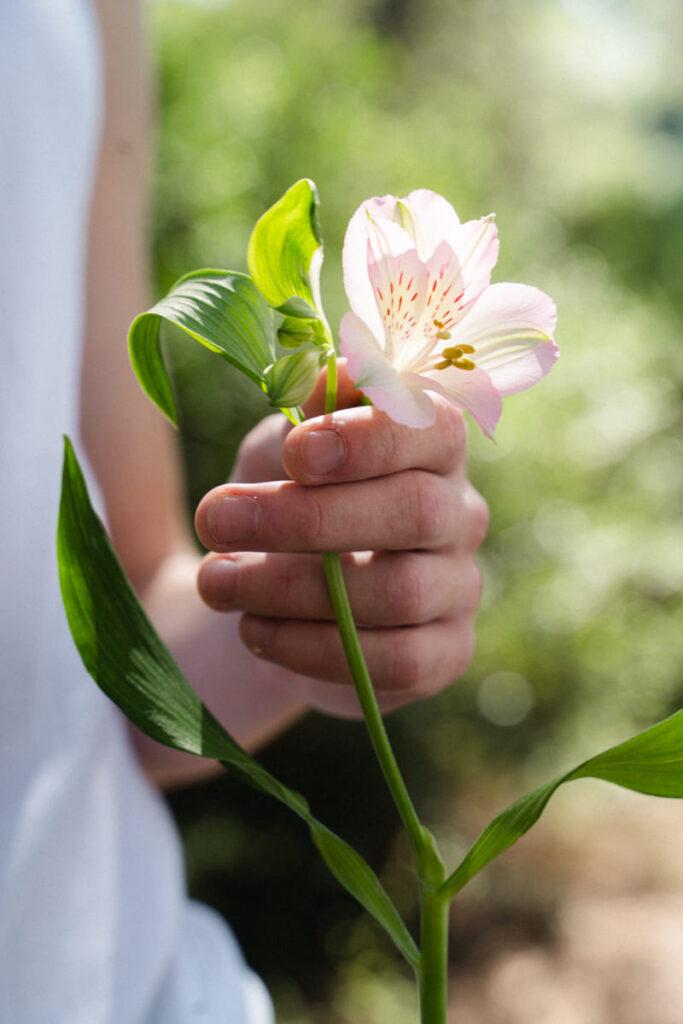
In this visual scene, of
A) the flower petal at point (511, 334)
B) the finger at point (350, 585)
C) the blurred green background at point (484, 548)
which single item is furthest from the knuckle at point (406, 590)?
the blurred green background at point (484, 548)

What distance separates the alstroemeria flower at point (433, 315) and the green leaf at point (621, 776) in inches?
3.9

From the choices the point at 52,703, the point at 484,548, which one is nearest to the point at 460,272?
the point at 52,703

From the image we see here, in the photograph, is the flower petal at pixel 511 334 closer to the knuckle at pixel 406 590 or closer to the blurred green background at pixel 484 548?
the knuckle at pixel 406 590

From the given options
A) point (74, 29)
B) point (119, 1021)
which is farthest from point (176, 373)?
point (119, 1021)

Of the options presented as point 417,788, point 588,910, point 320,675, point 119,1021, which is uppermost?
point 320,675

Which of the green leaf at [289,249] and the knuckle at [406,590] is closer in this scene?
the green leaf at [289,249]

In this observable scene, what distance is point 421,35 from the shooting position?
503 cm

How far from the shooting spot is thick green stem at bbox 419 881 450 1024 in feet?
0.96

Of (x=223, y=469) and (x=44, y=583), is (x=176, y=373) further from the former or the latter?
(x=44, y=583)

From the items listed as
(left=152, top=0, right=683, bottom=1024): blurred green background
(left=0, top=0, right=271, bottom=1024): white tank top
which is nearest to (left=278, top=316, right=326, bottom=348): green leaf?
(left=0, top=0, right=271, bottom=1024): white tank top

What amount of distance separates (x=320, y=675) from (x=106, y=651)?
4.2 inches

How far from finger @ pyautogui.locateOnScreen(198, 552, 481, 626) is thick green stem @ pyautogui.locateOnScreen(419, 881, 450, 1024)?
11cm

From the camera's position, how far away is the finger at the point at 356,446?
1.00 ft

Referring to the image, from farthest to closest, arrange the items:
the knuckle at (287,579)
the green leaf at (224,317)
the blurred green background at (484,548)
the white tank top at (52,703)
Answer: the blurred green background at (484,548) → the white tank top at (52,703) → the knuckle at (287,579) → the green leaf at (224,317)
